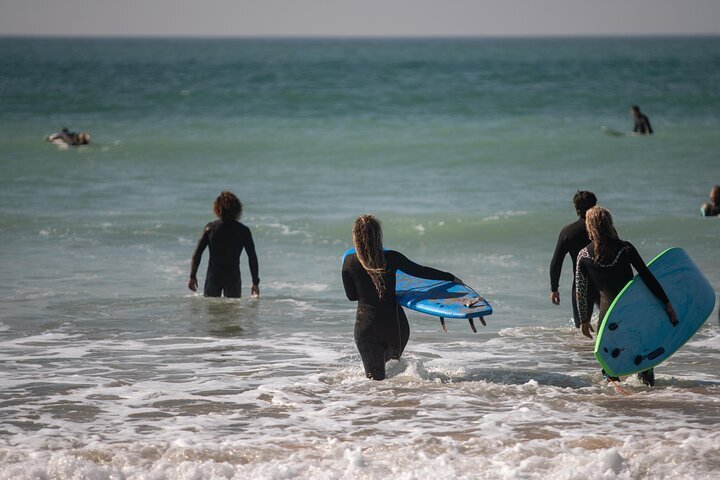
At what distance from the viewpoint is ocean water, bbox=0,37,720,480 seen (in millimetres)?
6113

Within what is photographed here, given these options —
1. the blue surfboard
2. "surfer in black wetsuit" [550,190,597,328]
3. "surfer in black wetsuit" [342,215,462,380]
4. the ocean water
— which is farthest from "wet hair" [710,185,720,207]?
"surfer in black wetsuit" [342,215,462,380]

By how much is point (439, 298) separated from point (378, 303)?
1.86 ft

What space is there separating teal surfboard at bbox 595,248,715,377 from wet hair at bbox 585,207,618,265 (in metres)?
0.33

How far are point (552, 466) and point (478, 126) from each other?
93.5 feet

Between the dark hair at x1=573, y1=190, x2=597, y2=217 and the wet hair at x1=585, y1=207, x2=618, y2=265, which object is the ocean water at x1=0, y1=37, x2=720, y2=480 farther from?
the dark hair at x1=573, y1=190, x2=597, y2=217

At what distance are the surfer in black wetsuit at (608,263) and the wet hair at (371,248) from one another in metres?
1.47

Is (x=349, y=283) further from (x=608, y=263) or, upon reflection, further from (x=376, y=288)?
(x=608, y=263)

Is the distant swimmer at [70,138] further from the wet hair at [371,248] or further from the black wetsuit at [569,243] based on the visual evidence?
the wet hair at [371,248]

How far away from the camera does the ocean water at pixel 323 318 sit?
20.1 ft

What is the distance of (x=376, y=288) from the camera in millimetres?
6945

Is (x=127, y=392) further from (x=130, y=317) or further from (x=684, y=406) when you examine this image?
(x=684, y=406)

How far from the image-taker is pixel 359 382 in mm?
7449

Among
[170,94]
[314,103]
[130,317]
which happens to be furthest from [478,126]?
[130,317]

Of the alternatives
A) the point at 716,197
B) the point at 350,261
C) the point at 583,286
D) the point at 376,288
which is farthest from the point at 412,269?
the point at 716,197
